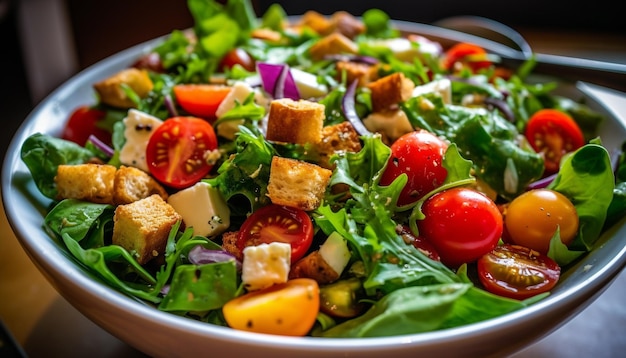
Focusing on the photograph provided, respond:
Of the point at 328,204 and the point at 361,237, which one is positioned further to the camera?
the point at 328,204

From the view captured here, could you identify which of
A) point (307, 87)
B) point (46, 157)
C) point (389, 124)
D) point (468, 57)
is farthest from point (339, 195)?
point (468, 57)

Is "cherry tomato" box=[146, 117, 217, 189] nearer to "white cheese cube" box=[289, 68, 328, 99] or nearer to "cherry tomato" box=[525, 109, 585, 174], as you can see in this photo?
"white cheese cube" box=[289, 68, 328, 99]

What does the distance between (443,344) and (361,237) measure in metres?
0.34

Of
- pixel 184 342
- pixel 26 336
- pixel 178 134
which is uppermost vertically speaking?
pixel 178 134

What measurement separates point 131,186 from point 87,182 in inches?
4.3

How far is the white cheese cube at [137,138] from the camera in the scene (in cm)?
171

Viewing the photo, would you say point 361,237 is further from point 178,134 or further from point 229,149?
point 178,134

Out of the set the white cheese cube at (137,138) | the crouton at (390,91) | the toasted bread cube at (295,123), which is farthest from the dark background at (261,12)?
the toasted bread cube at (295,123)

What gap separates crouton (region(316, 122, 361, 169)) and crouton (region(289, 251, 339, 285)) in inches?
13.3

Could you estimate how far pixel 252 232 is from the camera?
4.58 feet

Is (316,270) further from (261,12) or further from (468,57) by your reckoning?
(261,12)

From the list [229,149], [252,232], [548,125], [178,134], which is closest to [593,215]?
[548,125]

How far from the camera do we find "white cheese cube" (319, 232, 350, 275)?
1280 mm

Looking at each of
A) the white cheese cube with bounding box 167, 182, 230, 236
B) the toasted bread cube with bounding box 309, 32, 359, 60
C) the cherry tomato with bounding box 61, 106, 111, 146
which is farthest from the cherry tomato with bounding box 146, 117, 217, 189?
the toasted bread cube with bounding box 309, 32, 359, 60
